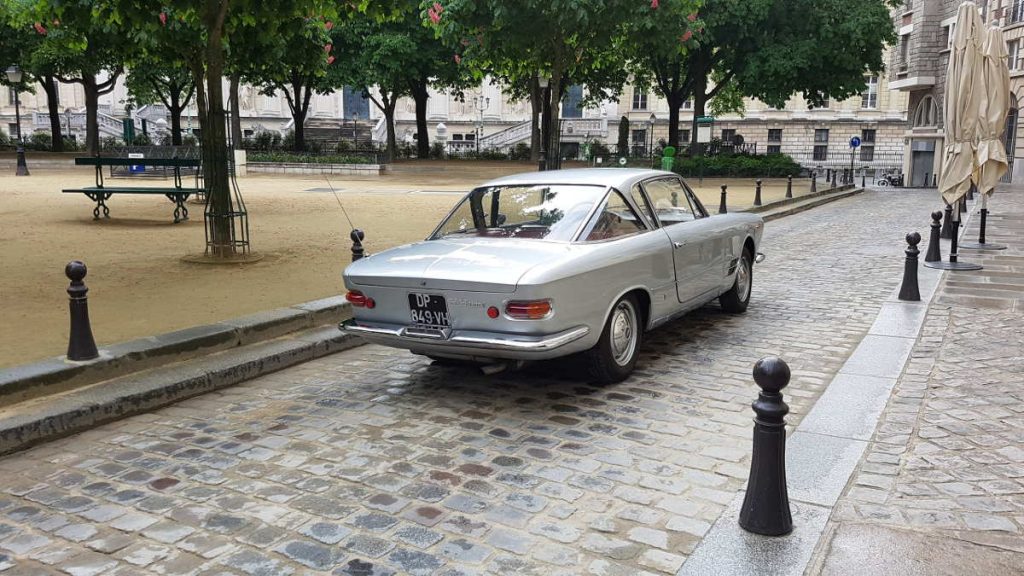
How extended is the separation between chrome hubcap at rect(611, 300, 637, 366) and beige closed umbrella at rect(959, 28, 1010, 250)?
847 cm

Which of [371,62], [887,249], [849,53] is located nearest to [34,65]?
[371,62]

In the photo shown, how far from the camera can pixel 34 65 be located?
129ft

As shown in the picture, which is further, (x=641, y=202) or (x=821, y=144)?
(x=821, y=144)

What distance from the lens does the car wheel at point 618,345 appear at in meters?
6.01

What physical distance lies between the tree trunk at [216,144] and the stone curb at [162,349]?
3.33 meters

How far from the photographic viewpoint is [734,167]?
36844 mm

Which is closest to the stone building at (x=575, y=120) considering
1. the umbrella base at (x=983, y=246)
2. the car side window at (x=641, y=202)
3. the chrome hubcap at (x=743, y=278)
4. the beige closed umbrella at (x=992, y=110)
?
the umbrella base at (x=983, y=246)

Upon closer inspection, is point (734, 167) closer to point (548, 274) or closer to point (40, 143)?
point (548, 274)

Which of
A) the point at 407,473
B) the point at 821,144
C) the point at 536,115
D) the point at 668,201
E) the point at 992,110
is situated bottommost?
the point at 407,473

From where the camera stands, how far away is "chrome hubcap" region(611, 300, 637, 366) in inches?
241

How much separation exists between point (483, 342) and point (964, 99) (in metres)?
9.96

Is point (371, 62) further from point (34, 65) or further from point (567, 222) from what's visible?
point (567, 222)

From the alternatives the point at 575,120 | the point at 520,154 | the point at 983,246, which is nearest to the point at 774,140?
the point at 575,120

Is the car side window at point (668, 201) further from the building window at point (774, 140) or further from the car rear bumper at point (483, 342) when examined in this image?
the building window at point (774, 140)
